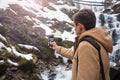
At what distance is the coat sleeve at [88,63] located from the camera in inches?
126

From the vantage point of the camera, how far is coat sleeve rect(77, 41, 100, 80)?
10.5ft

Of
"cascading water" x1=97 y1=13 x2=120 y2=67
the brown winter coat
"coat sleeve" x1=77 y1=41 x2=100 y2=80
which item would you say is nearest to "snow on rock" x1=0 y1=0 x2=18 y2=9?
"cascading water" x1=97 y1=13 x2=120 y2=67

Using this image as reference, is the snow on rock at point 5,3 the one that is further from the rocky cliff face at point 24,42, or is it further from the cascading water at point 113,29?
the cascading water at point 113,29

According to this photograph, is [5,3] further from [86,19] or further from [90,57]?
[90,57]

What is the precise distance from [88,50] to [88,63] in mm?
143

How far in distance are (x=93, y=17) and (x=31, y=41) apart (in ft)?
40.0

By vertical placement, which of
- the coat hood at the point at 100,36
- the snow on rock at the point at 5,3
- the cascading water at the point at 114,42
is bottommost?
the cascading water at the point at 114,42

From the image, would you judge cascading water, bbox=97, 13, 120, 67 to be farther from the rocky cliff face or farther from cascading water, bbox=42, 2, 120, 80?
the rocky cliff face

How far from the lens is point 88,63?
3.21 metres

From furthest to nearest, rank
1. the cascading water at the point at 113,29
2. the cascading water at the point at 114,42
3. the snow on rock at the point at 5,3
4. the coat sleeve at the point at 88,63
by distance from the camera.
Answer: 1. the snow on rock at the point at 5,3
2. the cascading water at the point at 113,29
3. the cascading water at the point at 114,42
4. the coat sleeve at the point at 88,63

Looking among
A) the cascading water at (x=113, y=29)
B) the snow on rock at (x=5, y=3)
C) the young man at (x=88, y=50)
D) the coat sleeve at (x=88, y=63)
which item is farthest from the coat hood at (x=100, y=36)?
the snow on rock at (x=5, y=3)

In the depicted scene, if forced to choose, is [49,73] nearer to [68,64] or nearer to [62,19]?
[68,64]

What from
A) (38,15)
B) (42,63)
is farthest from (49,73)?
(38,15)

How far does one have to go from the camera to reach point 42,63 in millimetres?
13727
